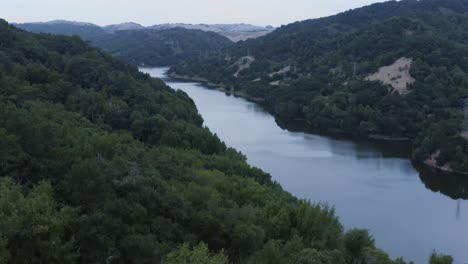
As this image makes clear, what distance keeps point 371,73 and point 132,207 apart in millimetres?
50777

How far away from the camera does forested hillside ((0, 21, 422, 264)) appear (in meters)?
11.4

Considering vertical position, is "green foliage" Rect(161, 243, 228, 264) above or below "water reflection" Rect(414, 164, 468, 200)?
above

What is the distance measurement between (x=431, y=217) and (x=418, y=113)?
23.3 meters

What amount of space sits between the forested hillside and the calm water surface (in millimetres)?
5060

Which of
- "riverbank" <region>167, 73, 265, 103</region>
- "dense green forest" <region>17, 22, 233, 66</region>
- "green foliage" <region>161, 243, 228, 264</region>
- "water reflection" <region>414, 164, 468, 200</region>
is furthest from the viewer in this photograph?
"dense green forest" <region>17, 22, 233, 66</region>

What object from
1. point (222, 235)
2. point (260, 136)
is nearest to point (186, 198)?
point (222, 235)

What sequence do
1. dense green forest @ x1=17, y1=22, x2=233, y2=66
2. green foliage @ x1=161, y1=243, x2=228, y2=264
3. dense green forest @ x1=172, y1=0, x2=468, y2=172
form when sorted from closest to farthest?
1. green foliage @ x1=161, y1=243, x2=228, y2=264
2. dense green forest @ x1=172, y1=0, x2=468, y2=172
3. dense green forest @ x1=17, y1=22, x2=233, y2=66

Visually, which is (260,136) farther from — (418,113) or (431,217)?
(431,217)

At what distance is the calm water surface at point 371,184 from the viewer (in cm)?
2336

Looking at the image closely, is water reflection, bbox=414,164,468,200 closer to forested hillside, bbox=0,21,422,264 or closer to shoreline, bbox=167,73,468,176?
shoreline, bbox=167,73,468,176

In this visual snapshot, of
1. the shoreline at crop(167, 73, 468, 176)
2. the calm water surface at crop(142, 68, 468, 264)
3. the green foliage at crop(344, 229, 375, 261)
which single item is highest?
the green foliage at crop(344, 229, 375, 261)

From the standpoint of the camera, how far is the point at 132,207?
44.5 ft

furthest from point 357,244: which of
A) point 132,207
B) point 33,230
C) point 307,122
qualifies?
point 307,122

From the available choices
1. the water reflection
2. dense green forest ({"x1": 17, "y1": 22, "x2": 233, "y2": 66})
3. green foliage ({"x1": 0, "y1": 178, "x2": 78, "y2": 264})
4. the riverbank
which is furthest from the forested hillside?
dense green forest ({"x1": 17, "y1": 22, "x2": 233, "y2": 66})
